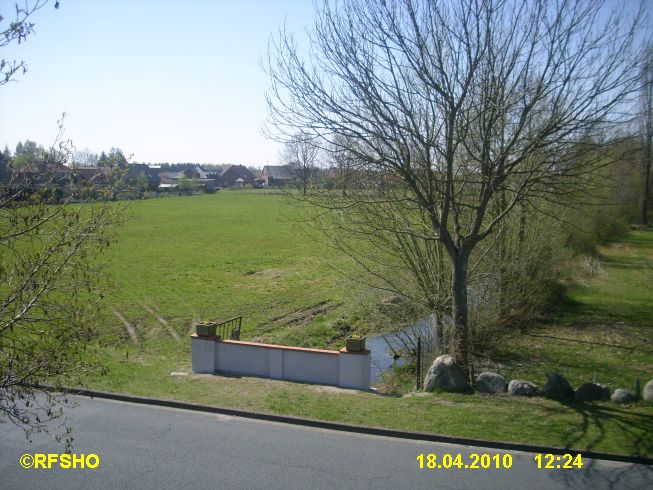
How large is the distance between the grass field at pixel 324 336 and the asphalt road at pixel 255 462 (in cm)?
60

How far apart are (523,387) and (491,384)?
58 centimetres

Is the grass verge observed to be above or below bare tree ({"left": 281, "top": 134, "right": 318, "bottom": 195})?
below

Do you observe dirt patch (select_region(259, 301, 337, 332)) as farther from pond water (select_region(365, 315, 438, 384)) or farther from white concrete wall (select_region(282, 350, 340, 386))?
white concrete wall (select_region(282, 350, 340, 386))

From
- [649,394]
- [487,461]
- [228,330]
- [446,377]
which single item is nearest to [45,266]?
[487,461]

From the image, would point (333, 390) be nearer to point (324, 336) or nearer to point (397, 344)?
point (397, 344)

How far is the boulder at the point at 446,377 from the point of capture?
10352 millimetres

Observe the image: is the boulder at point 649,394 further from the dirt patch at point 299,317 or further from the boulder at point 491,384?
the dirt patch at point 299,317

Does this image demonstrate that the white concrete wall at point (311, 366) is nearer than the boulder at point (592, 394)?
No

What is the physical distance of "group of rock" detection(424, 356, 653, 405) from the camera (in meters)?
9.55

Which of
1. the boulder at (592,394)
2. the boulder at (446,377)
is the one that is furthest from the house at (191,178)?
the boulder at (592,394)

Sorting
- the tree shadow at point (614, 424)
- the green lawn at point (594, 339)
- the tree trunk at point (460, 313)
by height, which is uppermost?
the tree trunk at point (460, 313)

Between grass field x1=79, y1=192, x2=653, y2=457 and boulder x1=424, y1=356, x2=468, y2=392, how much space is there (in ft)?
1.20

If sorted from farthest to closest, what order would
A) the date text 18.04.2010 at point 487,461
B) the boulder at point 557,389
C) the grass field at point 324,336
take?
the boulder at point 557,389, the grass field at point 324,336, the date text 18.04.2010 at point 487,461

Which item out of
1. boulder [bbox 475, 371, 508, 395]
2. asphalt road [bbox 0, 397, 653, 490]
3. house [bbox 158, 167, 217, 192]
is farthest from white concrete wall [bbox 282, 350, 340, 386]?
house [bbox 158, 167, 217, 192]
